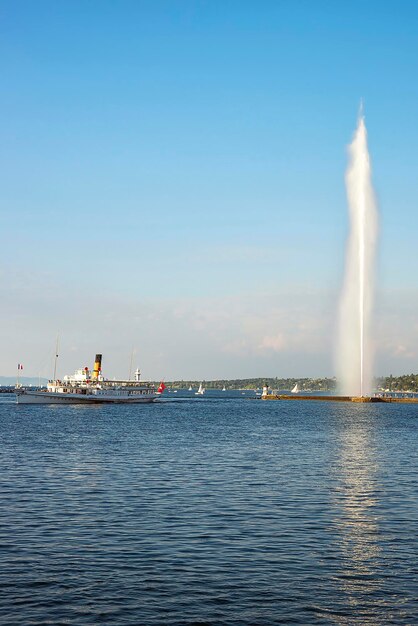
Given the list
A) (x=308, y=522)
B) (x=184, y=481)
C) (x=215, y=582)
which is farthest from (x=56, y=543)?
(x=184, y=481)

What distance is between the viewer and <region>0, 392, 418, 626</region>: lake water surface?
67.6ft

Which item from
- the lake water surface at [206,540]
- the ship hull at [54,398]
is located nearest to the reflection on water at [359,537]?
the lake water surface at [206,540]

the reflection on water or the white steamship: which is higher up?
the white steamship

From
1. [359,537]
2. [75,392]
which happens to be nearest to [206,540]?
[359,537]

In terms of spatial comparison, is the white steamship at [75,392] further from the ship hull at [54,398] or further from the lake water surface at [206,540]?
the lake water surface at [206,540]

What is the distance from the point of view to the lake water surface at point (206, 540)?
20.6 meters

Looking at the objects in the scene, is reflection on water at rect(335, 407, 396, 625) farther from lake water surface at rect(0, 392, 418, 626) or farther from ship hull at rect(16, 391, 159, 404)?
ship hull at rect(16, 391, 159, 404)

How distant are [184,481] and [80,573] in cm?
2053

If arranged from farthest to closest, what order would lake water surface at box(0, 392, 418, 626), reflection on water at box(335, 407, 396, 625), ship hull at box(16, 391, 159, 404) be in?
ship hull at box(16, 391, 159, 404), reflection on water at box(335, 407, 396, 625), lake water surface at box(0, 392, 418, 626)

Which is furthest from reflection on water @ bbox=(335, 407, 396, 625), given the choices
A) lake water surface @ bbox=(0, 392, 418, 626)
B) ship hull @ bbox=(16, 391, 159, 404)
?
ship hull @ bbox=(16, 391, 159, 404)

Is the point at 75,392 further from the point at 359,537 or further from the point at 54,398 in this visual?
the point at 359,537

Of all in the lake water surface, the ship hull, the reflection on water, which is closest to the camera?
the lake water surface

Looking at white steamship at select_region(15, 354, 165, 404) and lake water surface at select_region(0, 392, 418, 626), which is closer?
lake water surface at select_region(0, 392, 418, 626)

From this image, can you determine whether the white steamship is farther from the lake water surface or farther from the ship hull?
the lake water surface
